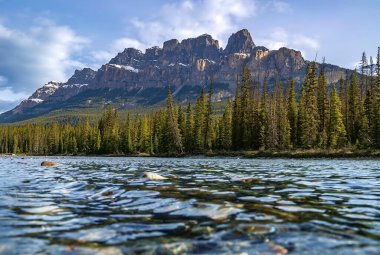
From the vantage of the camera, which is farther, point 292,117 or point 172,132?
point 172,132

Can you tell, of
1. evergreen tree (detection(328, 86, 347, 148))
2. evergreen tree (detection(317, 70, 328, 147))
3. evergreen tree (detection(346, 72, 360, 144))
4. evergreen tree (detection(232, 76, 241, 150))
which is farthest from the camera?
evergreen tree (detection(232, 76, 241, 150))

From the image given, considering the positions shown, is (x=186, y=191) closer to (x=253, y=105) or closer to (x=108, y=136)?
(x=253, y=105)

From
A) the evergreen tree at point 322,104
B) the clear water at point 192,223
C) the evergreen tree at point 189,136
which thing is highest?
the evergreen tree at point 322,104

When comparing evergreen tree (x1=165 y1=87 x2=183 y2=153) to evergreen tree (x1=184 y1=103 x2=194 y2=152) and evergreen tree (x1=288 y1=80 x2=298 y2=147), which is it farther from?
evergreen tree (x1=288 y1=80 x2=298 y2=147)

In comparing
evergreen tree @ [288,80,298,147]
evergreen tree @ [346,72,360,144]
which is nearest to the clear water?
evergreen tree @ [288,80,298,147]

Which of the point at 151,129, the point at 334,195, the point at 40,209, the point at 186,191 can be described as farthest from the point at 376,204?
the point at 151,129

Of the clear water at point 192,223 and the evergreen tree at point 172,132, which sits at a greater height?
the evergreen tree at point 172,132

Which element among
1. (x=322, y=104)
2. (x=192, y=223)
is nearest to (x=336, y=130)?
(x=322, y=104)

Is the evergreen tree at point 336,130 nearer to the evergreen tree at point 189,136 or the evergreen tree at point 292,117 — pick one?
the evergreen tree at point 292,117

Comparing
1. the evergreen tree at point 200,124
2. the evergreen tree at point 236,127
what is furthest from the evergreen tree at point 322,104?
the evergreen tree at point 200,124

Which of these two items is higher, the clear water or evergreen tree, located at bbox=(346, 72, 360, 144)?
evergreen tree, located at bbox=(346, 72, 360, 144)

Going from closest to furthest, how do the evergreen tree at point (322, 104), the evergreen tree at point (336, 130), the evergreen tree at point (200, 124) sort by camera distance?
the evergreen tree at point (336, 130) → the evergreen tree at point (322, 104) → the evergreen tree at point (200, 124)

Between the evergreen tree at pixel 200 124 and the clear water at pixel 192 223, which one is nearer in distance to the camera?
the clear water at pixel 192 223

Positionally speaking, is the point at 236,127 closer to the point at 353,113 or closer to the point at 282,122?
the point at 282,122
